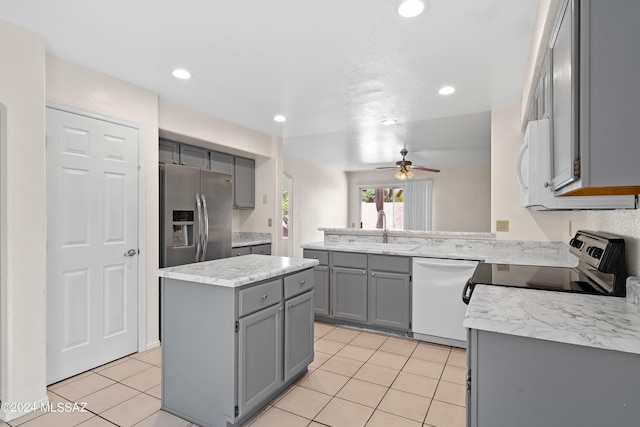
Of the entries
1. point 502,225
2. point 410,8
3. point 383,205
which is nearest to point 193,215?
point 410,8

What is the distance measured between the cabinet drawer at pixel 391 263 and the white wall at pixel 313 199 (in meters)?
3.23

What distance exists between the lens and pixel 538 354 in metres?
1.05

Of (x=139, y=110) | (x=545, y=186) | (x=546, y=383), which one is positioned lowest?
(x=546, y=383)

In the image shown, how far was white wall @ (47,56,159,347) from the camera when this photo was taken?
2451 mm

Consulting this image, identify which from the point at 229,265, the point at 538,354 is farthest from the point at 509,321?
the point at 229,265

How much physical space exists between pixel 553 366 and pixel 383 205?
8417 mm

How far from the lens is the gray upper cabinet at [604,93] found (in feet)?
2.96

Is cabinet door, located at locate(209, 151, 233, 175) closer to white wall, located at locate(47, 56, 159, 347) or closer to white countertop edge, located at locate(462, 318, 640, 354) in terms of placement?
white wall, located at locate(47, 56, 159, 347)

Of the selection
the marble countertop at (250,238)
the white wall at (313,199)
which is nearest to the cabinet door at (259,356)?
the marble countertop at (250,238)

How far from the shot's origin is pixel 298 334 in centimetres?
234

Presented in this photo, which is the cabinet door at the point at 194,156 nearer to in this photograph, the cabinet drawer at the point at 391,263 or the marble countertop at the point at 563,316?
the cabinet drawer at the point at 391,263

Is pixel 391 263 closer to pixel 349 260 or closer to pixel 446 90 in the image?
pixel 349 260

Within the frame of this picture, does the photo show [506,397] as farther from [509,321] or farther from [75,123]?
[75,123]

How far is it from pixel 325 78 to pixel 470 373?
2.31 m
